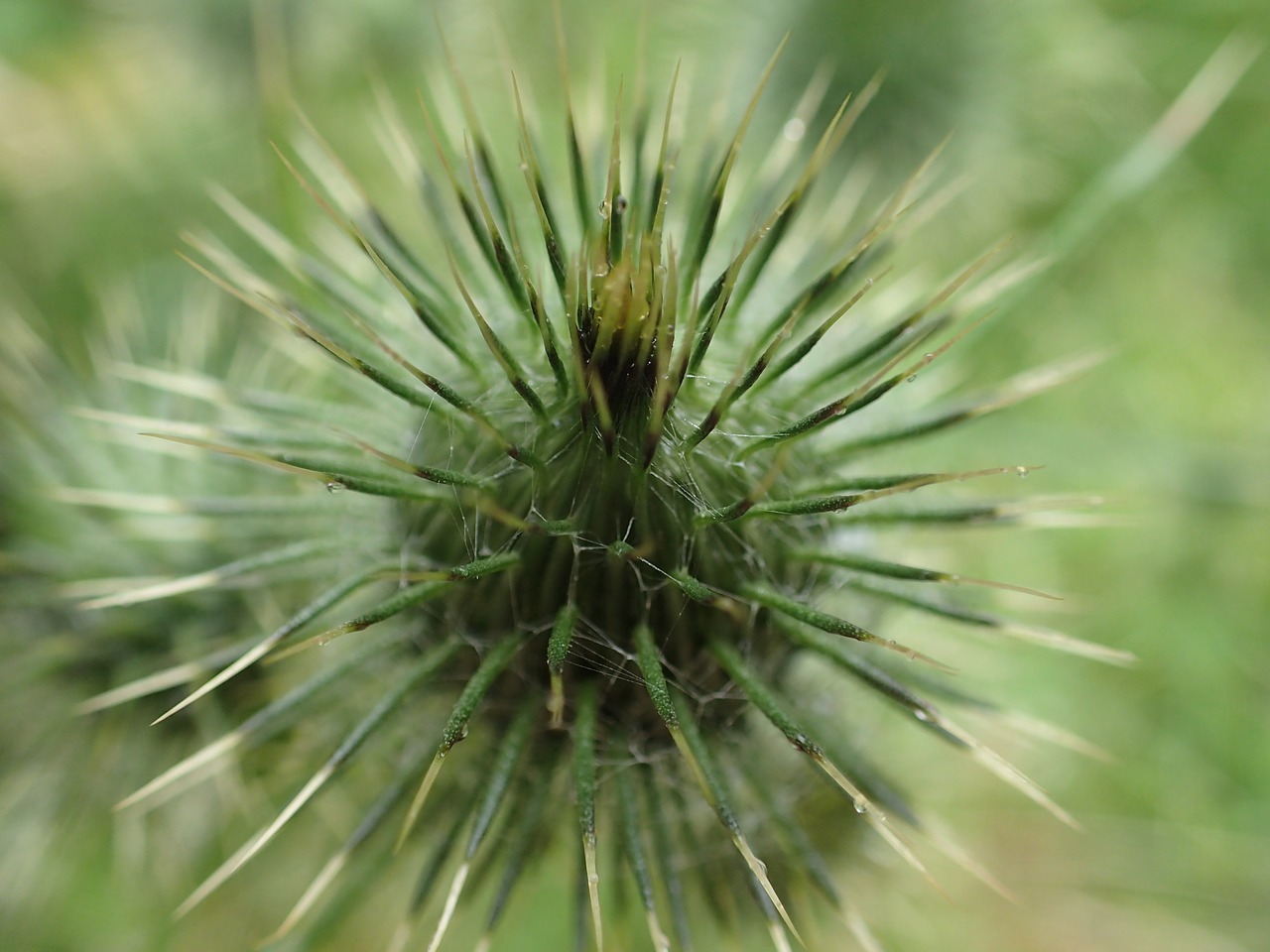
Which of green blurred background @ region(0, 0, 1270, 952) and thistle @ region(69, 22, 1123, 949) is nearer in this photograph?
thistle @ region(69, 22, 1123, 949)

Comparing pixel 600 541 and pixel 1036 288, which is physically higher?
pixel 1036 288

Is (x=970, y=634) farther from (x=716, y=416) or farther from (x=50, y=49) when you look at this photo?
(x=50, y=49)

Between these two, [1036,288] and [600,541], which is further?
[1036,288]

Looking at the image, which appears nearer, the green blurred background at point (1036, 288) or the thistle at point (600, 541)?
the thistle at point (600, 541)
